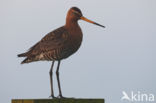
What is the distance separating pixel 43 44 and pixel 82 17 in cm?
145

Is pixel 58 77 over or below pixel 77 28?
below

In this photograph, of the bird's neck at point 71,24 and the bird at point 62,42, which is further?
the bird's neck at point 71,24

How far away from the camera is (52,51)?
12227 millimetres

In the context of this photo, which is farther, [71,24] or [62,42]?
[71,24]

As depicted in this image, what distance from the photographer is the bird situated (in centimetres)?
1202

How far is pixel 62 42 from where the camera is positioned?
1208 centimetres

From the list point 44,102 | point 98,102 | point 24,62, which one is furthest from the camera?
point 24,62

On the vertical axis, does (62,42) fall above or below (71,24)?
below

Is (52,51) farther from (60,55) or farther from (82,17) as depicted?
(82,17)

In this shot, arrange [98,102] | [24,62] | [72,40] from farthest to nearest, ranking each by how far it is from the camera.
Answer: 1. [24,62]
2. [72,40]
3. [98,102]

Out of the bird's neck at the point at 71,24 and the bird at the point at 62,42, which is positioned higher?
the bird's neck at the point at 71,24

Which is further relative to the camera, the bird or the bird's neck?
the bird's neck

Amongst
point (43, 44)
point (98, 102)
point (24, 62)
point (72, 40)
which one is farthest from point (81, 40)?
point (98, 102)

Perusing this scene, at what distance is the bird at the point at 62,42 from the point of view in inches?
473
